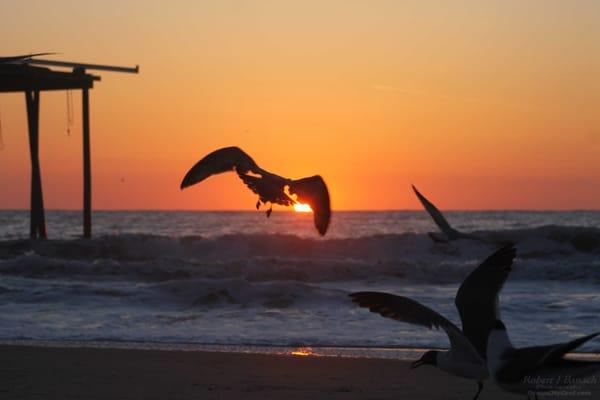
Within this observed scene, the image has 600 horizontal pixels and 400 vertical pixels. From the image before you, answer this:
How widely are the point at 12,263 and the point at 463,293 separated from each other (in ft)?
→ 56.1

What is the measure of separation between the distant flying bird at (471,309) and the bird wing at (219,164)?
8.01ft

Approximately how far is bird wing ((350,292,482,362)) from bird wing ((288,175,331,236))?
1.24 m

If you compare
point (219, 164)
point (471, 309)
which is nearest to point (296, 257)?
point (219, 164)

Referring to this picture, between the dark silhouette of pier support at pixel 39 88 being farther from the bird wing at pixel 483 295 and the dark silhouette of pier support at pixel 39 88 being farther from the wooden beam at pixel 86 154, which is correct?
the bird wing at pixel 483 295

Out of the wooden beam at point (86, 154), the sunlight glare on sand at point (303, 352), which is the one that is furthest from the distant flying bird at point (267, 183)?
the wooden beam at point (86, 154)

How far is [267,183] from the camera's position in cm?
868

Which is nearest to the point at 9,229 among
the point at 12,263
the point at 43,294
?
the point at 12,263

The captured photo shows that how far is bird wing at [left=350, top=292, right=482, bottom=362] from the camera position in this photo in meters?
6.68

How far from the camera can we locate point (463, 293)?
6.89 meters

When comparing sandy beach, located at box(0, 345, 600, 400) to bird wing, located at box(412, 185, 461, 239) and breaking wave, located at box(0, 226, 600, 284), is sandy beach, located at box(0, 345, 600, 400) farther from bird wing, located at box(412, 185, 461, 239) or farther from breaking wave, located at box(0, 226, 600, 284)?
breaking wave, located at box(0, 226, 600, 284)

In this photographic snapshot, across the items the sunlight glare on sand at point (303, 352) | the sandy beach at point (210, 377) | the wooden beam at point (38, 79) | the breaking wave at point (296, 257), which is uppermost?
the wooden beam at point (38, 79)

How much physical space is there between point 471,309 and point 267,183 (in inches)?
98.7

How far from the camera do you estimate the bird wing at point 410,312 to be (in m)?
6.68

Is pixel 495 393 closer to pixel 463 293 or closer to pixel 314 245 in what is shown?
pixel 463 293
